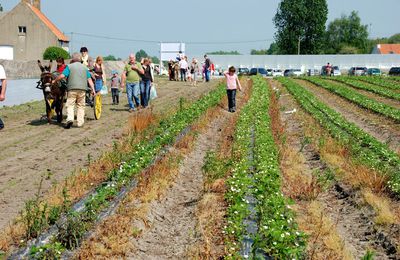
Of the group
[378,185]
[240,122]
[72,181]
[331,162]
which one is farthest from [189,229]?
[240,122]

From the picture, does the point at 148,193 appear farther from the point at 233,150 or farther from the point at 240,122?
the point at 240,122

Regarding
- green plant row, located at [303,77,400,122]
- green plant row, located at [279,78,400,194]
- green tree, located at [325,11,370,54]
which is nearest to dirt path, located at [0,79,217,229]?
green plant row, located at [279,78,400,194]

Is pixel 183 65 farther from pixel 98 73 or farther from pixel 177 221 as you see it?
pixel 177 221

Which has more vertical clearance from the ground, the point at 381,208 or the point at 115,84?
the point at 115,84

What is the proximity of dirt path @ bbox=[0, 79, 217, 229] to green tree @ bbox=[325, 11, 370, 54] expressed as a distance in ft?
373

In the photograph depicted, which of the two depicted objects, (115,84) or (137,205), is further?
(115,84)

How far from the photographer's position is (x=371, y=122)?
60.2 feet

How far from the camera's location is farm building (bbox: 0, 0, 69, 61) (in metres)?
66.4

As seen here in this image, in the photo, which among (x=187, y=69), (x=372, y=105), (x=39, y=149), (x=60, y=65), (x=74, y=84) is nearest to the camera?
(x=39, y=149)

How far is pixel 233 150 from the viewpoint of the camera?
10.7m

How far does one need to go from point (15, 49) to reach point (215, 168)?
6260cm

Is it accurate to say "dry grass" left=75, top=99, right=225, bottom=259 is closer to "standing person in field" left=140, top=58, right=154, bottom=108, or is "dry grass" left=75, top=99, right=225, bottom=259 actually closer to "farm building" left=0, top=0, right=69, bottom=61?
"standing person in field" left=140, top=58, right=154, bottom=108

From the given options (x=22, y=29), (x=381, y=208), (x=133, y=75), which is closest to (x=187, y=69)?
(x=133, y=75)

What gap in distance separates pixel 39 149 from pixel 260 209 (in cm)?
623
